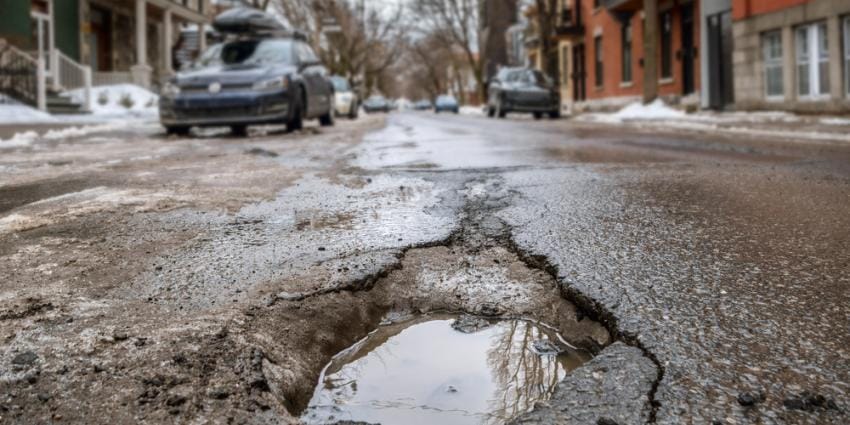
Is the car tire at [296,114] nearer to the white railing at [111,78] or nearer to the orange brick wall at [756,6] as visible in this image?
the orange brick wall at [756,6]

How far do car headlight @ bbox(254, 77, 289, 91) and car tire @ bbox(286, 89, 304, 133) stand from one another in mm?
453

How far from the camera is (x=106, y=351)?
1823 mm

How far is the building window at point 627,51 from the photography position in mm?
25062

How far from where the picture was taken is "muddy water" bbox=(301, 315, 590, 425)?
169cm

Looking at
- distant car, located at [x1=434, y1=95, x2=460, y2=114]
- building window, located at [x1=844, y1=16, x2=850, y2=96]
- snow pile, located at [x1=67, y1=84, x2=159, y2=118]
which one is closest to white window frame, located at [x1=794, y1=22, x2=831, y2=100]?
building window, located at [x1=844, y1=16, x2=850, y2=96]

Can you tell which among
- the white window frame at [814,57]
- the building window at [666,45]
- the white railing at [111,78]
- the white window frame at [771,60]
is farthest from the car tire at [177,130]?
the building window at [666,45]

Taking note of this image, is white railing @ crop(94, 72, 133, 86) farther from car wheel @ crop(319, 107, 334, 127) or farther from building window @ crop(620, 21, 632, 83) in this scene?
building window @ crop(620, 21, 632, 83)

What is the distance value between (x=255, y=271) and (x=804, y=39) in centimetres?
1487

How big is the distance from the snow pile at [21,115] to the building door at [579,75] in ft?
69.7

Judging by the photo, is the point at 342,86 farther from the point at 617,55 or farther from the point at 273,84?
the point at 273,84

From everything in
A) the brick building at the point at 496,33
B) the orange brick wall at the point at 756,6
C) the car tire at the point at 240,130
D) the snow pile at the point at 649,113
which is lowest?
the car tire at the point at 240,130

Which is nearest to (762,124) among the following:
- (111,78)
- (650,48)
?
(650,48)

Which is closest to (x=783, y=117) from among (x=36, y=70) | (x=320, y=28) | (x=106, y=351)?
(x=106, y=351)

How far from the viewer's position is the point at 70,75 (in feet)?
67.2
